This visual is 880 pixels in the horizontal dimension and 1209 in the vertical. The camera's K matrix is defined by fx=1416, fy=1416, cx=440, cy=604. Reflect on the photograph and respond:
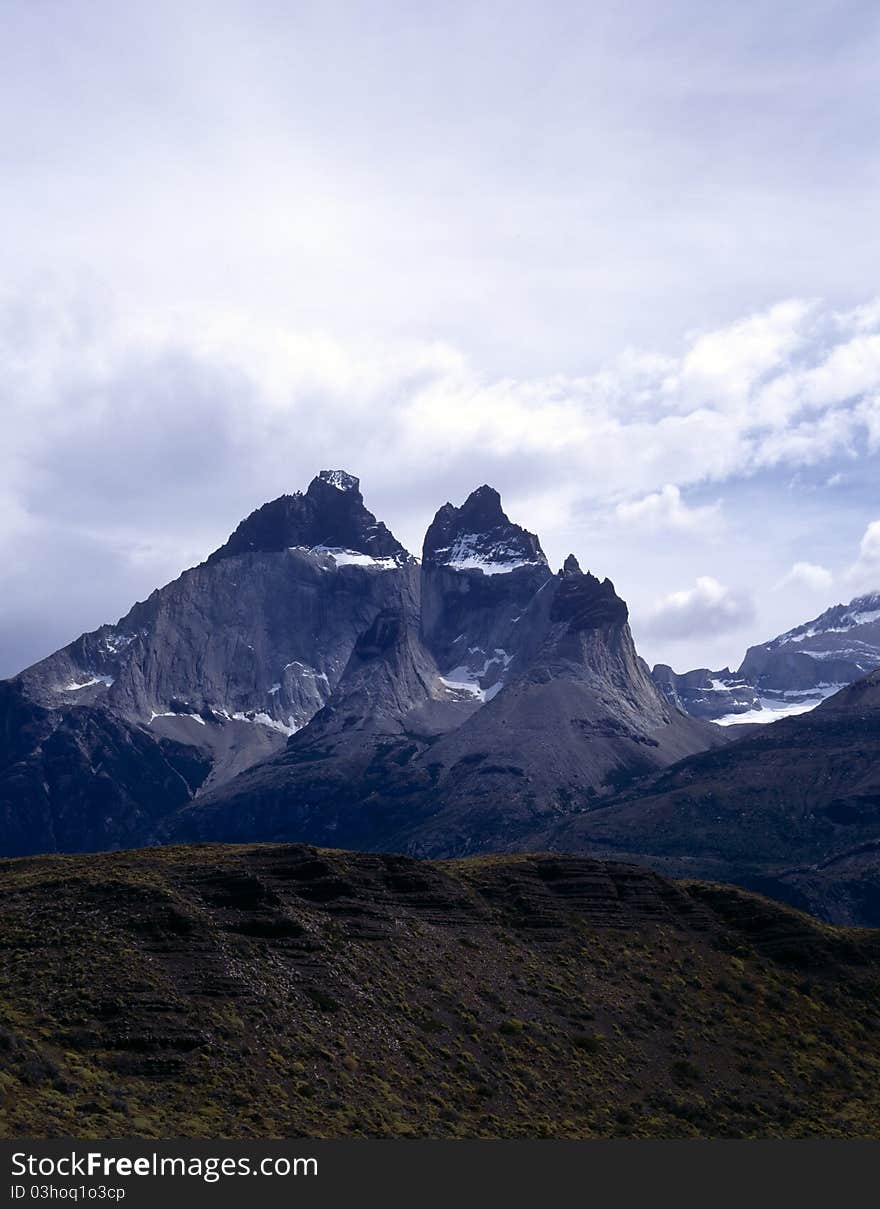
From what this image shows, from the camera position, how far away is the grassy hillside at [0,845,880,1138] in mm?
88438

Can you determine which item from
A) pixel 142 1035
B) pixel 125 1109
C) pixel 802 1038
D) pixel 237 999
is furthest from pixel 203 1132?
pixel 802 1038

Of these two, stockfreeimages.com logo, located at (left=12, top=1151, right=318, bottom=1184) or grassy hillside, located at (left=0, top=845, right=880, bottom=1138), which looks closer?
stockfreeimages.com logo, located at (left=12, top=1151, right=318, bottom=1184)

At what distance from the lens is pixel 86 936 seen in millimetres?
102562

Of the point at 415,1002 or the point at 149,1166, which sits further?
the point at 415,1002

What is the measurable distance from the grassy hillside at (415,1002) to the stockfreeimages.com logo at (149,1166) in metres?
7.16

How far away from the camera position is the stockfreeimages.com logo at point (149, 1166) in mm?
65000

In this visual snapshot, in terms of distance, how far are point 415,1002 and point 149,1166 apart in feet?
147

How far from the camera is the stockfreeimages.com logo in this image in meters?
65.0

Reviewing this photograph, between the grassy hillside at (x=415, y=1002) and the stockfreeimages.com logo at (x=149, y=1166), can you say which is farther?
the grassy hillside at (x=415, y=1002)

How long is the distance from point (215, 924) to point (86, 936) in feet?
36.2

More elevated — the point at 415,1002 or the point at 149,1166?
the point at 415,1002

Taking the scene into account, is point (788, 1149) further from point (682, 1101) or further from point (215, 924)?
point (215, 924)

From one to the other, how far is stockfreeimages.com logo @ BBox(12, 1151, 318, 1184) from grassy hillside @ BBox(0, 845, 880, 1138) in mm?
7165

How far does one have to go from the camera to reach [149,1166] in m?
67.0
